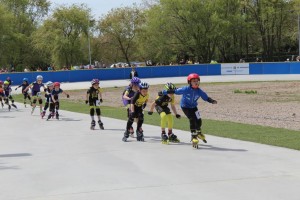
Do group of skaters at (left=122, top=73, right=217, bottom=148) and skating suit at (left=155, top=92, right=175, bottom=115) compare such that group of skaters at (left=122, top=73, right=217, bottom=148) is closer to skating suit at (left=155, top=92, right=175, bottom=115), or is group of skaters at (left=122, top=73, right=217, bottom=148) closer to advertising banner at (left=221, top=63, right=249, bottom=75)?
skating suit at (left=155, top=92, right=175, bottom=115)

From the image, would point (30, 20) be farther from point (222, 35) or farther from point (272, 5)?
point (272, 5)

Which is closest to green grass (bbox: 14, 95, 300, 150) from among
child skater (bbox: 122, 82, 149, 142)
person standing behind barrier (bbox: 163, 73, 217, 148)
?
person standing behind barrier (bbox: 163, 73, 217, 148)

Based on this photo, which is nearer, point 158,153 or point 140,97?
point 158,153

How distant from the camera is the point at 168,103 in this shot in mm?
13094

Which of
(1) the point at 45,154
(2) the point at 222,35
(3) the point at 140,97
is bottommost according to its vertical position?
(1) the point at 45,154

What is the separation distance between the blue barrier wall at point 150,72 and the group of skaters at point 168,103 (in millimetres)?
40030

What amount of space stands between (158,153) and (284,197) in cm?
451

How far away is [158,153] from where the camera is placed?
36.7 feet

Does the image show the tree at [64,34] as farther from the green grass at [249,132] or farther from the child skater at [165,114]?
the child skater at [165,114]

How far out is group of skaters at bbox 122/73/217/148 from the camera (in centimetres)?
1198

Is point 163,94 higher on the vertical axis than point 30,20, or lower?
lower

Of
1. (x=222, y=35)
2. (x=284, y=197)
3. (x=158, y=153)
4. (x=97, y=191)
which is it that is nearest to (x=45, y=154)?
(x=158, y=153)

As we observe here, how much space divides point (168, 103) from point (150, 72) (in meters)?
45.2

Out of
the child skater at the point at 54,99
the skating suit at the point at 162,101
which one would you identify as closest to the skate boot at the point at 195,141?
the skating suit at the point at 162,101
